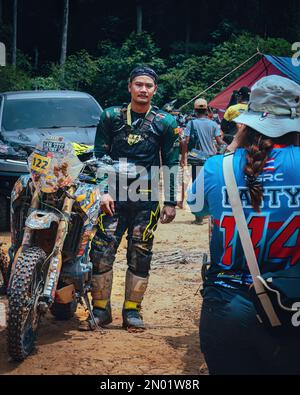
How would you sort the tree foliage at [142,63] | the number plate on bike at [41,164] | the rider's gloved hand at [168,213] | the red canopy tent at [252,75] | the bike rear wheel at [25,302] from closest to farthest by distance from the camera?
the bike rear wheel at [25,302] → the number plate on bike at [41,164] → the rider's gloved hand at [168,213] → the red canopy tent at [252,75] → the tree foliage at [142,63]

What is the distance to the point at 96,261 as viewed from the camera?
5367mm

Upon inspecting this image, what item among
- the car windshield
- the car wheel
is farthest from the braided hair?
the car windshield

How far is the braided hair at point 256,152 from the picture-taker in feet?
8.84

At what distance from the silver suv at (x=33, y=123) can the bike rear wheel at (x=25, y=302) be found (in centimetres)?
468

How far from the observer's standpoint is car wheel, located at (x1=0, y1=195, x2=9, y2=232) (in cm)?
945

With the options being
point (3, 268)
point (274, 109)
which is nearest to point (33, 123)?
point (3, 268)

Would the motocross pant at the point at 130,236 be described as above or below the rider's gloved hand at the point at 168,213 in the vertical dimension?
below

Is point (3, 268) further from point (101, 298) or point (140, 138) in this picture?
point (140, 138)

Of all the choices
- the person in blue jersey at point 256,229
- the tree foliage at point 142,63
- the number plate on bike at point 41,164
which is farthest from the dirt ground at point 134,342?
the tree foliage at point 142,63

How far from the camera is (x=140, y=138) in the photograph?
5410 mm

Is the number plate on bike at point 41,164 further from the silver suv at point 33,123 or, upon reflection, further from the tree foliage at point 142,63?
the tree foliage at point 142,63

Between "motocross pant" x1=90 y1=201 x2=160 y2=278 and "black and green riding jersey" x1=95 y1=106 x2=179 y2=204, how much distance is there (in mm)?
250

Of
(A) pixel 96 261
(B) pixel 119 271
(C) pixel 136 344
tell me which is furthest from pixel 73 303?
(B) pixel 119 271

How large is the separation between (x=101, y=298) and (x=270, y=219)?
2932 mm
